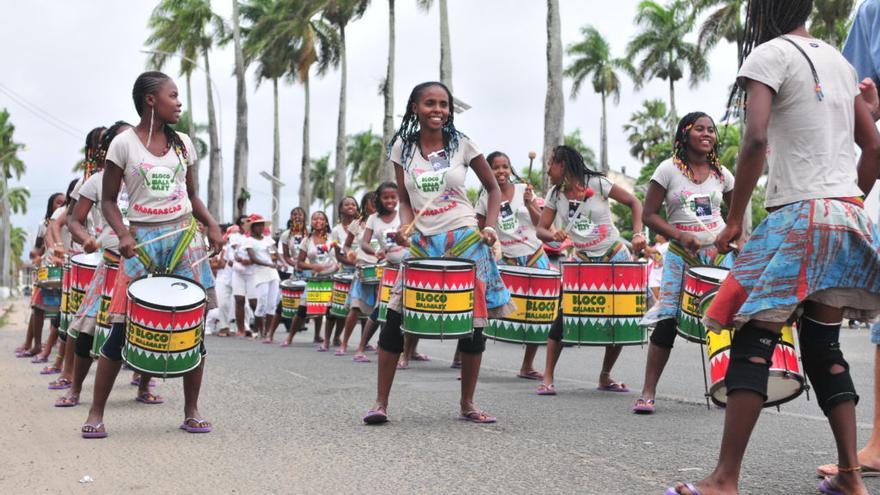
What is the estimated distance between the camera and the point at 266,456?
5371 millimetres

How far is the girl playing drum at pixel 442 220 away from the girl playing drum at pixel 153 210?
3.76 ft

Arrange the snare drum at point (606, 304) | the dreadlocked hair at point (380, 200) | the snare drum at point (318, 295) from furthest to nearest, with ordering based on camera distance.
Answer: the snare drum at point (318, 295), the dreadlocked hair at point (380, 200), the snare drum at point (606, 304)

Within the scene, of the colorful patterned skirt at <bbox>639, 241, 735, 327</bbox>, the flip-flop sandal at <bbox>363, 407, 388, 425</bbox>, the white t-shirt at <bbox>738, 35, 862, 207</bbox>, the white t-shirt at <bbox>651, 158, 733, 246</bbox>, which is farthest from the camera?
the white t-shirt at <bbox>651, 158, 733, 246</bbox>

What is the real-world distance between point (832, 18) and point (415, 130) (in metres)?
31.3

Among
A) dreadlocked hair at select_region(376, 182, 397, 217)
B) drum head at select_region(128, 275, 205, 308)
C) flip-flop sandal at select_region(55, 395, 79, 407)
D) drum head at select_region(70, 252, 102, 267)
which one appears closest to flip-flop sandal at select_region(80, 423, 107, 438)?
drum head at select_region(128, 275, 205, 308)

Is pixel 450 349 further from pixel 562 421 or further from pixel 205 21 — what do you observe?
pixel 205 21

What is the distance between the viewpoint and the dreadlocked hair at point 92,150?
26.6 ft

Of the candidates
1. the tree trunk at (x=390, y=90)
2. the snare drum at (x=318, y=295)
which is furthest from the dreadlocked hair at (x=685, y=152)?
the tree trunk at (x=390, y=90)

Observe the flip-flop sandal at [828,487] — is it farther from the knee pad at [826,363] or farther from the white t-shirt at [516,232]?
the white t-shirt at [516,232]

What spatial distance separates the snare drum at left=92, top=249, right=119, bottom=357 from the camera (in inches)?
263

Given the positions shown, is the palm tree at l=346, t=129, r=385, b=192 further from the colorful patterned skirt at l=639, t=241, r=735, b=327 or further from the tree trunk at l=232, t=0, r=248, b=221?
the colorful patterned skirt at l=639, t=241, r=735, b=327

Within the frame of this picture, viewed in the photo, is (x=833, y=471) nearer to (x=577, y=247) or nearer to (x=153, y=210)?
(x=153, y=210)

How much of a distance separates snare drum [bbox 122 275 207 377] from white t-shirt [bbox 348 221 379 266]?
657cm

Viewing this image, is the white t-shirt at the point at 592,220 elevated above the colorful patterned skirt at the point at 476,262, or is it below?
above
